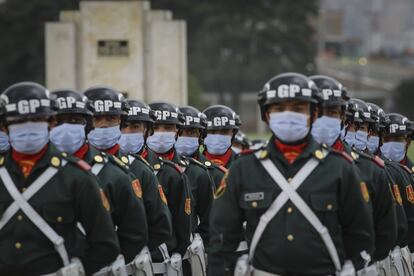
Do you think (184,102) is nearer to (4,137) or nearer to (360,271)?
(4,137)

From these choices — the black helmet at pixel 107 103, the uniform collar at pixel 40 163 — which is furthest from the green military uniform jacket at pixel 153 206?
the uniform collar at pixel 40 163

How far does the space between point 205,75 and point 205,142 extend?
59.6 meters

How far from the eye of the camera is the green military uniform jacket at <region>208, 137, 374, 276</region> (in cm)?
809

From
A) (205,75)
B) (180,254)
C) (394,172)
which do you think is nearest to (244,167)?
(180,254)

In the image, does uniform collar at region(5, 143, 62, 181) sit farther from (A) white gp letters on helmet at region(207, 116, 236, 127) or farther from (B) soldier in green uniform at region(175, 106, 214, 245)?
(A) white gp letters on helmet at region(207, 116, 236, 127)

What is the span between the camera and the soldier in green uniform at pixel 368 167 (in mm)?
9273

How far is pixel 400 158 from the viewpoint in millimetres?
13688

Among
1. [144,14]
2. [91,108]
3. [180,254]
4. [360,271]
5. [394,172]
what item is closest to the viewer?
[360,271]

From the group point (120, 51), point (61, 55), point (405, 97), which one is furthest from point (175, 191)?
point (405, 97)

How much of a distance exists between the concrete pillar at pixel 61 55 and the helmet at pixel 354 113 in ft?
124

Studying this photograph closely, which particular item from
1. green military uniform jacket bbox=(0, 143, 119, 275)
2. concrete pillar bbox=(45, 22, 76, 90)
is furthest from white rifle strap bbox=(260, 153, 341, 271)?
concrete pillar bbox=(45, 22, 76, 90)

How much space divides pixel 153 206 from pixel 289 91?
2634 millimetres

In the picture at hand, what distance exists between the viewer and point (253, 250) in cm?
828

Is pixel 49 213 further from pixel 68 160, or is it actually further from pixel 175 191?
pixel 175 191
